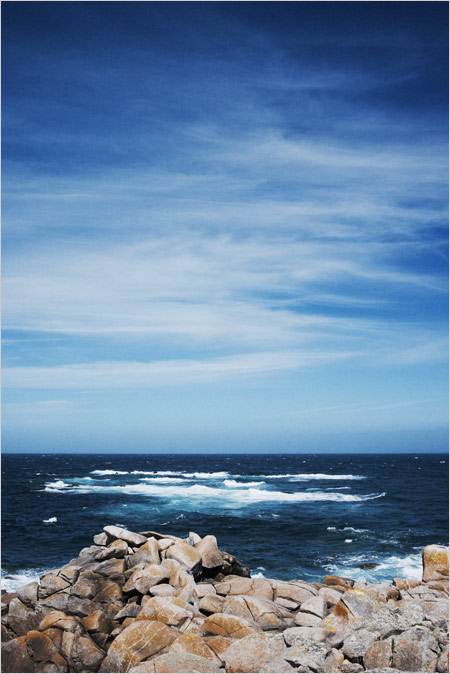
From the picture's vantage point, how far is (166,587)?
1079 centimetres

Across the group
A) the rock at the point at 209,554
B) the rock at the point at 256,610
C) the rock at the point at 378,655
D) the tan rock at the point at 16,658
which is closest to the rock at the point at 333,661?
the rock at the point at 378,655

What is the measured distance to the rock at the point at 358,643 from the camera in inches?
308

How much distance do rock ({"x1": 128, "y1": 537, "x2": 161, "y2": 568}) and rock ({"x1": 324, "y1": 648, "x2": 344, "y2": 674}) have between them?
557 cm

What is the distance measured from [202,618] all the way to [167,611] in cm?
71

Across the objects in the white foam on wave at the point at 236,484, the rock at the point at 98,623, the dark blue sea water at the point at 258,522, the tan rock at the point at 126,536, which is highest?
the tan rock at the point at 126,536

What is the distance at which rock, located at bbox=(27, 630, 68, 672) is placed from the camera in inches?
370

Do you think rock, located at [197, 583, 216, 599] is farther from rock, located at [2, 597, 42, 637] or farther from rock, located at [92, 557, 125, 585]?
rock, located at [2, 597, 42, 637]

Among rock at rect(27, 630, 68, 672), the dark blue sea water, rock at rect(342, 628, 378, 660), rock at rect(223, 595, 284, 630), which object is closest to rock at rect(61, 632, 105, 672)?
rock at rect(27, 630, 68, 672)

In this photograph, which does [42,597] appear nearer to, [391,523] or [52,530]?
[52,530]

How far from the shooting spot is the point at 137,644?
8922mm

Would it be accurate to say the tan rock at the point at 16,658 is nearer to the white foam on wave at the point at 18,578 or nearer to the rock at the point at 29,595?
the rock at the point at 29,595

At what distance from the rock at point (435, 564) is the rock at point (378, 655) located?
5.59m

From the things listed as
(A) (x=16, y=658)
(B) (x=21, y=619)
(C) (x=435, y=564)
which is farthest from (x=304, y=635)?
(B) (x=21, y=619)

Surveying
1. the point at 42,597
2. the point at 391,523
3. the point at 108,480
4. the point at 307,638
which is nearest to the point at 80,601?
the point at 42,597
